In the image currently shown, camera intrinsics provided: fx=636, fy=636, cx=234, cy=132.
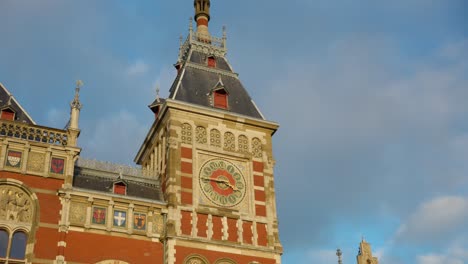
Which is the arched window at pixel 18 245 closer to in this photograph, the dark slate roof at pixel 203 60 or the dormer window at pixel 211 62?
the dark slate roof at pixel 203 60

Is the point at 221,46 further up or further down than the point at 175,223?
further up

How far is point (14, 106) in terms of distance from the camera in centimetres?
3678

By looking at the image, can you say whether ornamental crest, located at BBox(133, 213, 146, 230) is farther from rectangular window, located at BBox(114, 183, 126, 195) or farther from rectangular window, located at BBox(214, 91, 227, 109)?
rectangular window, located at BBox(214, 91, 227, 109)

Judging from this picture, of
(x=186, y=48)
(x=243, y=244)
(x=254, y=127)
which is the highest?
(x=186, y=48)

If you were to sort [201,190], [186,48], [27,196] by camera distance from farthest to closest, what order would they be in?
1. [186,48]
2. [201,190]
3. [27,196]

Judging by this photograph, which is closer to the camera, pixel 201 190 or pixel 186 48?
pixel 201 190

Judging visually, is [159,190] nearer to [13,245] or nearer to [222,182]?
[222,182]

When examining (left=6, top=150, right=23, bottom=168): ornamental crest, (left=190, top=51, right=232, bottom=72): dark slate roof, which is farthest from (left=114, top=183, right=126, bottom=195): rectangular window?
(left=190, top=51, right=232, bottom=72): dark slate roof

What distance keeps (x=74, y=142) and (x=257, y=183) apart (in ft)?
37.9

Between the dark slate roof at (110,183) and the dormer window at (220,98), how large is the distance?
6933mm

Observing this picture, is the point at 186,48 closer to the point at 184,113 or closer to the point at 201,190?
the point at 184,113

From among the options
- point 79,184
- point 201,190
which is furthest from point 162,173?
point 79,184

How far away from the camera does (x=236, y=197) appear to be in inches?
1531

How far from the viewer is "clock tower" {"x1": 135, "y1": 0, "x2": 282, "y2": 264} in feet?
120
